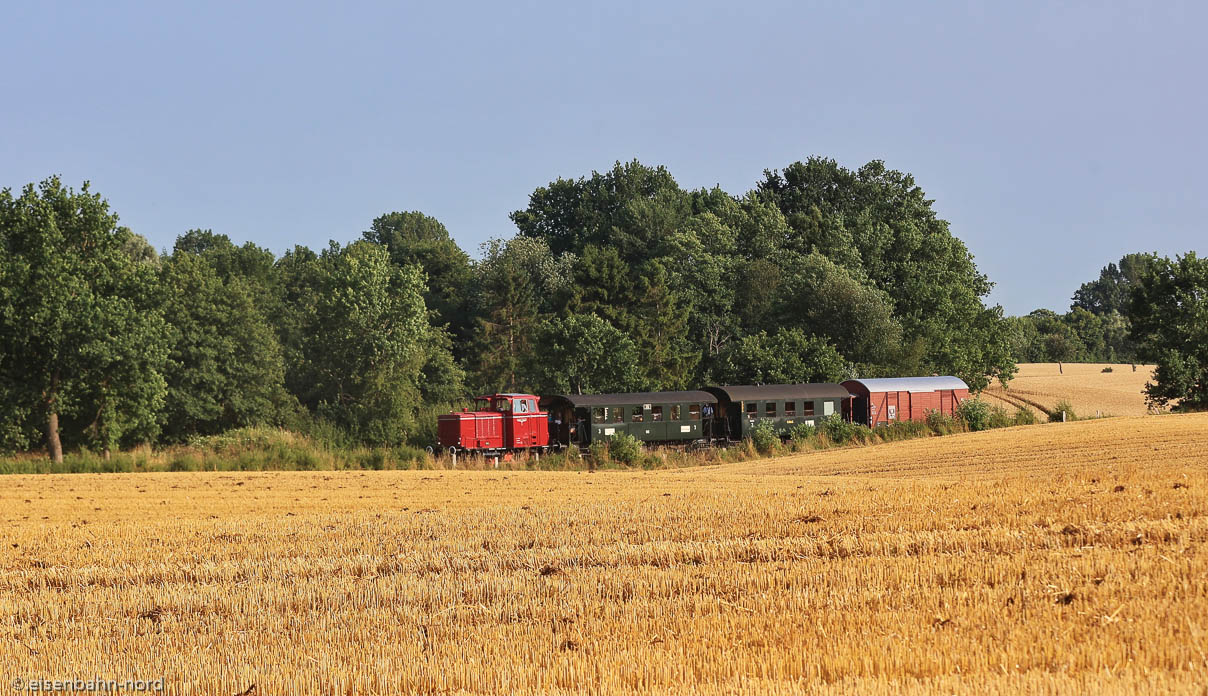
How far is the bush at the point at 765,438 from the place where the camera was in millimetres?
42938

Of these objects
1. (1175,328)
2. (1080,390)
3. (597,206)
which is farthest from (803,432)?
(597,206)

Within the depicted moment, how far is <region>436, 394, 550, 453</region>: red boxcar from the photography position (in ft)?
145

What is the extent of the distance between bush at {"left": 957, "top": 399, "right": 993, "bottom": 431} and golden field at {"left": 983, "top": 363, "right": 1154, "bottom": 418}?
78.8 ft

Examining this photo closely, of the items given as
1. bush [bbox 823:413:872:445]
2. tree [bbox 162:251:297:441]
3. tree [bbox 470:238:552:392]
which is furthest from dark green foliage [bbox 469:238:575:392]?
bush [bbox 823:413:872:445]

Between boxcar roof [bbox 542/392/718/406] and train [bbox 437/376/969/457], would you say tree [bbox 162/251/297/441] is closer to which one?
train [bbox 437/376/969/457]

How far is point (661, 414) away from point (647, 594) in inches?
1451

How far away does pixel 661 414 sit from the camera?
47094 mm

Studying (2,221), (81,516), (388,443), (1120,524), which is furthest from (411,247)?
(1120,524)

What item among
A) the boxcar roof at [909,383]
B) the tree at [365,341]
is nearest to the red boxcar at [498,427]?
the boxcar roof at [909,383]

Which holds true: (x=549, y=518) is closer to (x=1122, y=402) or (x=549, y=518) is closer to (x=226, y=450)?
(x=226, y=450)

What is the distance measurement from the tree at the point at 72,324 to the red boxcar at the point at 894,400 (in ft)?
102

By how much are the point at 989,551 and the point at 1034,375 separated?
95513 millimetres

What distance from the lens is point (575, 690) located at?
22.5 feet

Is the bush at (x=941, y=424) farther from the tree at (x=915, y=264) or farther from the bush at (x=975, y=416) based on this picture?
the tree at (x=915, y=264)
